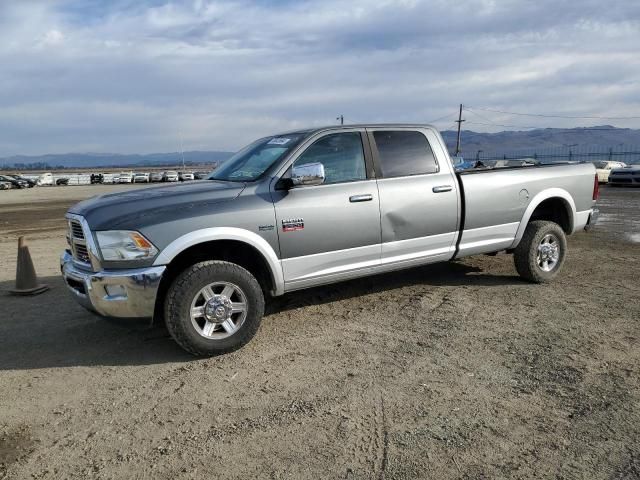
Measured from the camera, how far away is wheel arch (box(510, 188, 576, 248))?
588 cm

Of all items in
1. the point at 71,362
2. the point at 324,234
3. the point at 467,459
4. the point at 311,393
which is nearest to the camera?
the point at 467,459

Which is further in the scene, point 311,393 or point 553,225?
point 553,225

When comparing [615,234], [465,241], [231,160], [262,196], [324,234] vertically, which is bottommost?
[615,234]

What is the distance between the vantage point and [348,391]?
11.2ft

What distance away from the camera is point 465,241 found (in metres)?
5.47

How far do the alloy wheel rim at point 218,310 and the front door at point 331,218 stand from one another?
51cm

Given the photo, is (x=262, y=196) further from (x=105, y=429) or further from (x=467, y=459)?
(x=467, y=459)

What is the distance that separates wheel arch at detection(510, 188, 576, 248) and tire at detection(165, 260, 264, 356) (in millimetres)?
3523

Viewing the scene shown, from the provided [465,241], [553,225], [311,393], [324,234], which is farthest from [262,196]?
[553,225]

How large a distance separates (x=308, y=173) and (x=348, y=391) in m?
1.83

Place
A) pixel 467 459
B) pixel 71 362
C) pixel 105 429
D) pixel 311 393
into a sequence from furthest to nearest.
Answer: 1. pixel 71 362
2. pixel 311 393
3. pixel 105 429
4. pixel 467 459

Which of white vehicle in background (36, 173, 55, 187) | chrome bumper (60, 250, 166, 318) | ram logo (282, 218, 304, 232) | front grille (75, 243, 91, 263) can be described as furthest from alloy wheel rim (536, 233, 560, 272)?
white vehicle in background (36, 173, 55, 187)

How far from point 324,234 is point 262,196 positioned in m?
0.69

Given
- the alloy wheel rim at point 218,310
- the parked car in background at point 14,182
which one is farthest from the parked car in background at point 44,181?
the alloy wheel rim at point 218,310
